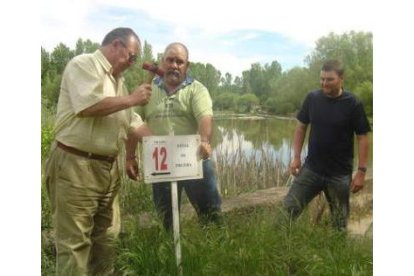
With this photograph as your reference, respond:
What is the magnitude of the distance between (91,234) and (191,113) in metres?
0.91

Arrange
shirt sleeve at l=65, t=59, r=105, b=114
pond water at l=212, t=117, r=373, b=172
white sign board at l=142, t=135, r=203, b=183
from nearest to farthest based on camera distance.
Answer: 1. shirt sleeve at l=65, t=59, r=105, b=114
2. white sign board at l=142, t=135, r=203, b=183
3. pond water at l=212, t=117, r=373, b=172

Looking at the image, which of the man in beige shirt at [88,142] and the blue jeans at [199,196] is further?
the blue jeans at [199,196]

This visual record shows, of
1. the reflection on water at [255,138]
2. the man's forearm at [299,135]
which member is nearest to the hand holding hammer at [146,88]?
the reflection on water at [255,138]

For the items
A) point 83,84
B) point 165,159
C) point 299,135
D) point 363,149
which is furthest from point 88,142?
point 363,149

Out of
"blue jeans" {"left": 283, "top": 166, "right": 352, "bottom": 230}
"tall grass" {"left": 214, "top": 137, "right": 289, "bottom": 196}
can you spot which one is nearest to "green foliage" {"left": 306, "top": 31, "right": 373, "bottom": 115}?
"blue jeans" {"left": 283, "top": 166, "right": 352, "bottom": 230}

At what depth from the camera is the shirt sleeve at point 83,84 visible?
3172 millimetres

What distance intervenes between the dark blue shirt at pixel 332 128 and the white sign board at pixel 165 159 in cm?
76

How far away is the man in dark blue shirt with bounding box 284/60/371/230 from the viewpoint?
3.49 metres

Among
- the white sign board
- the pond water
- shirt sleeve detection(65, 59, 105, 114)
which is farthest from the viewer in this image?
the pond water

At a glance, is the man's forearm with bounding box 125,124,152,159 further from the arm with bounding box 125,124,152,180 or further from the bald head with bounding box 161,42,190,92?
the bald head with bounding box 161,42,190,92

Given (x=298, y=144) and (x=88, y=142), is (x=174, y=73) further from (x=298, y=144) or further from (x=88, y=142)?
(x=298, y=144)

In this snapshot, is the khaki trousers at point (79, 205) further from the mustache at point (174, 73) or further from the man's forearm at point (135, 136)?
the mustache at point (174, 73)

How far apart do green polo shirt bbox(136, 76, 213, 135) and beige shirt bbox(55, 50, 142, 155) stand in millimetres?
167

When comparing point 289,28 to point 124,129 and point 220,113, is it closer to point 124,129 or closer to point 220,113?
point 220,113
